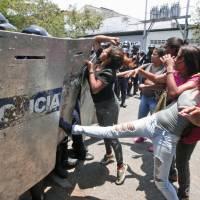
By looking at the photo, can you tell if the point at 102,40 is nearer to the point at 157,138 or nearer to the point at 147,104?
the point at 157,138

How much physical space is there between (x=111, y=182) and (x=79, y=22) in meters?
32.6

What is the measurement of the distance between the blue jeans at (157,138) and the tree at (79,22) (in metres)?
30.0

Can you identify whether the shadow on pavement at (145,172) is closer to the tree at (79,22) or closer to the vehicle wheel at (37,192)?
the vehicle wheel at (37,192)

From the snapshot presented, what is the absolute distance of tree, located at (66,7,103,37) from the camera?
113 ft

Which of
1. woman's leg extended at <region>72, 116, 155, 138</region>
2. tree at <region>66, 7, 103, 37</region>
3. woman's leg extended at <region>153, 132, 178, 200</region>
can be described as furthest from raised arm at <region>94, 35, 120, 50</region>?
tree at <region>66, 7, 103, 37</region>

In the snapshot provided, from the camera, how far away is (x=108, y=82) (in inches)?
161

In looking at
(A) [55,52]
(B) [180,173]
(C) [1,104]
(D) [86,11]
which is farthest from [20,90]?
(D) [86,11]

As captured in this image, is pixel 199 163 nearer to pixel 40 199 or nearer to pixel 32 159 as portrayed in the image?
pixel 40 199

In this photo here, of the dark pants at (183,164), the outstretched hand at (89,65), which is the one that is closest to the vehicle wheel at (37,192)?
the outstretched hand at (89,65)

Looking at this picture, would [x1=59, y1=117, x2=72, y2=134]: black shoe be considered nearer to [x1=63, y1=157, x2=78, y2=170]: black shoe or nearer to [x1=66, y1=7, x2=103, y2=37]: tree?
[x1=63, y1=157, x2=78, y2=170]: black shoe

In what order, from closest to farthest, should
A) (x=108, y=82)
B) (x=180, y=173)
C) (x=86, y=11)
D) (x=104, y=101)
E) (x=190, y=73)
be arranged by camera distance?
(x=190, y=73) < (x=180, y=173) < (x=108, y=82) < (x=104, y=101) < (x=86, y=11)

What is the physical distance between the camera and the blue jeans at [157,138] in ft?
10.6

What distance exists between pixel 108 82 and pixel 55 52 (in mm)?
1492

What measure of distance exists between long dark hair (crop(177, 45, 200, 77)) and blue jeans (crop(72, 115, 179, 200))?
0.55 m
